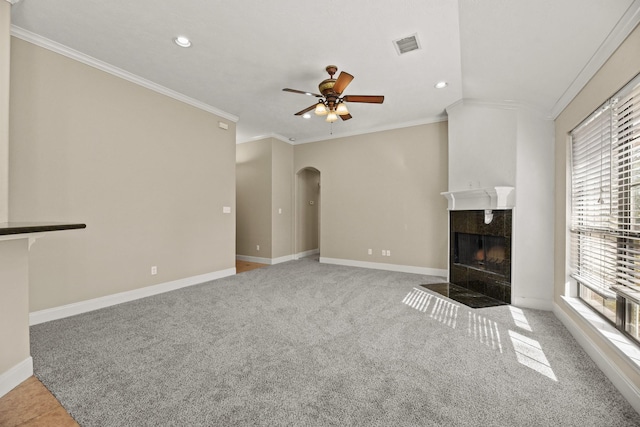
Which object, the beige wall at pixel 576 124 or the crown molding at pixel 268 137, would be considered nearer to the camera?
the beige wall at pixel 576 124

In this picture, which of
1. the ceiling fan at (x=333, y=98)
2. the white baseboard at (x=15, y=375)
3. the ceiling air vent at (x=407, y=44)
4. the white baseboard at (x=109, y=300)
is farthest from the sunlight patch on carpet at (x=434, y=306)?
the white baseboard at (x=15, y=375)

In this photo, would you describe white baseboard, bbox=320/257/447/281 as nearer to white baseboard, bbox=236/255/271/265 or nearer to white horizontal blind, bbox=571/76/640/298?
white baseboard, bbox=236/255/271/265

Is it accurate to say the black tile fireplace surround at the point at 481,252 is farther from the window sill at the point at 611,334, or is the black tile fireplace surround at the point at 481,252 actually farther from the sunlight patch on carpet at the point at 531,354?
the sunlight patch on carpet at the point at 531,354

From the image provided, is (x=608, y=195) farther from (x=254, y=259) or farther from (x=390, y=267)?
(x=254, y=259)

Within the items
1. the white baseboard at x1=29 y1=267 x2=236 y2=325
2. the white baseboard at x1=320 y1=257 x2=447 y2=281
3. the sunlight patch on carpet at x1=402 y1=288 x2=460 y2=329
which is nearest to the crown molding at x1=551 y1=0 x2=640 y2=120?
the sunlight patch on carpet at x1=402 y1=288 x2=460 y2=329

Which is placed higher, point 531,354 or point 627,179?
point 627,179

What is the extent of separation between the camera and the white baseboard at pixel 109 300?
2802 millimetres

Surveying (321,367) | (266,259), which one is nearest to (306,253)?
(266,259)

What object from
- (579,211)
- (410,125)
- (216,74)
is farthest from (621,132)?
(216,74)

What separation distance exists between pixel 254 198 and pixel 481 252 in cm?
460

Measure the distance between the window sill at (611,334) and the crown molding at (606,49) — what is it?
2057 millimetres

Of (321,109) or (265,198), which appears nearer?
(321,109)

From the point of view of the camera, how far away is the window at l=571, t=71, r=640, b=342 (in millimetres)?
1875

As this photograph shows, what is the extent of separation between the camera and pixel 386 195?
214 inches
